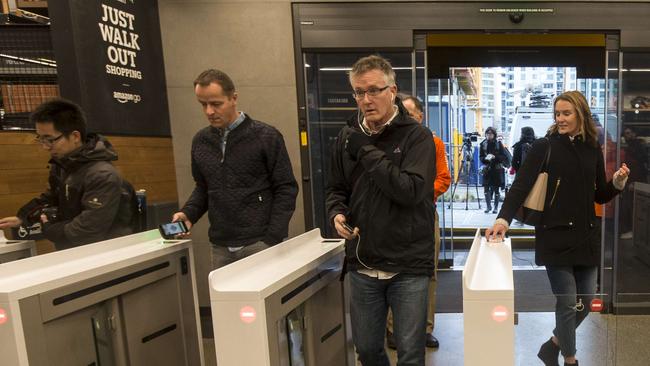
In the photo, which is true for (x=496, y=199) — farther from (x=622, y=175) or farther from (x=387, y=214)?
(x=387, y=214)

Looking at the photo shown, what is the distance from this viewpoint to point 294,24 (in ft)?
10.0

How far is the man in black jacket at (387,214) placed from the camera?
138cm

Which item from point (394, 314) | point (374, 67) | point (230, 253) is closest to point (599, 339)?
point (394, 314)

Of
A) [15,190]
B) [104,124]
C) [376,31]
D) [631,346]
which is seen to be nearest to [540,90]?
[376,31]

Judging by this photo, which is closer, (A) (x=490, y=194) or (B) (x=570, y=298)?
(B) (x=570, y=298)

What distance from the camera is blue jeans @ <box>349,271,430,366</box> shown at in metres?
1.44

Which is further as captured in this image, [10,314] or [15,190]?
[15,190]

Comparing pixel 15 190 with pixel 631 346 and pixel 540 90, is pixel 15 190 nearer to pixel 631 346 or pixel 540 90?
pixel 631 346

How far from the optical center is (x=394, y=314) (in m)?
1.51

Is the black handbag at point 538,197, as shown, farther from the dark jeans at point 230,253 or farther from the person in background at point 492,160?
the person in background at point 492,160

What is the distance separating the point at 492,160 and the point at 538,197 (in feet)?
11.5

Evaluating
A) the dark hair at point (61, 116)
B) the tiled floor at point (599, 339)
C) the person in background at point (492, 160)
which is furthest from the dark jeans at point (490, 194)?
the dark hair at point (61, 116)

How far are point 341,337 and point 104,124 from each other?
175 centimetres

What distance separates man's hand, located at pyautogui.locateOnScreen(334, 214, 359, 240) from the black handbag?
910 mm
